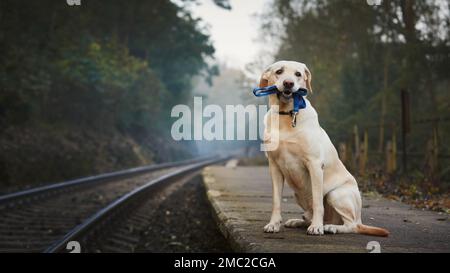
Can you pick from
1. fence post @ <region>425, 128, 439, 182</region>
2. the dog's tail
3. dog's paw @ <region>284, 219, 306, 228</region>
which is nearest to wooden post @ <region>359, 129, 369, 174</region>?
fence post @ <region>425, 128, 439, 182</region>

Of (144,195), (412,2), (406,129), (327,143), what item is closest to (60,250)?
(327,143)

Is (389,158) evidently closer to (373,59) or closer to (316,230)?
(373,59)

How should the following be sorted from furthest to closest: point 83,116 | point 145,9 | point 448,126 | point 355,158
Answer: point 145,9 < point 83,116 < point 355,158 < point 448,126

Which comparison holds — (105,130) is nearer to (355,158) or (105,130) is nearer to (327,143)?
(355,158)

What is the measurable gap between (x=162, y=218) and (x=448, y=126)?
6.54 meters

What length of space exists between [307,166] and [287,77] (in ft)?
2.22

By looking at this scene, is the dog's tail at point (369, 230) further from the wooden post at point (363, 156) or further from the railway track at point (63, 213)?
the wooden post at point (363, 156)

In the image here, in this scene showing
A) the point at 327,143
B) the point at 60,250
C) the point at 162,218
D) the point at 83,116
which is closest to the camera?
the point at 327,143

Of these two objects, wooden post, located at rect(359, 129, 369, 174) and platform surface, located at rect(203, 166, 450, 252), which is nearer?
platform surface, located at rect(203, 166, 450, 252)

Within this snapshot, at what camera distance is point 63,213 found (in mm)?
7520

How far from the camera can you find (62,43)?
53.5 ft

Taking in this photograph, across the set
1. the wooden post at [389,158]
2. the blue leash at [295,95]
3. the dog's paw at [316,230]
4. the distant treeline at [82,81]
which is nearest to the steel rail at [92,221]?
the dog's paw at [316,230]

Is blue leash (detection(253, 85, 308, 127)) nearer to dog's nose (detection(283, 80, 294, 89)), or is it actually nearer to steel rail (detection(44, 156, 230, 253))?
dog's nose (detection(283, 80, 294, 89))

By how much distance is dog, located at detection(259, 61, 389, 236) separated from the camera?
10.1ft
